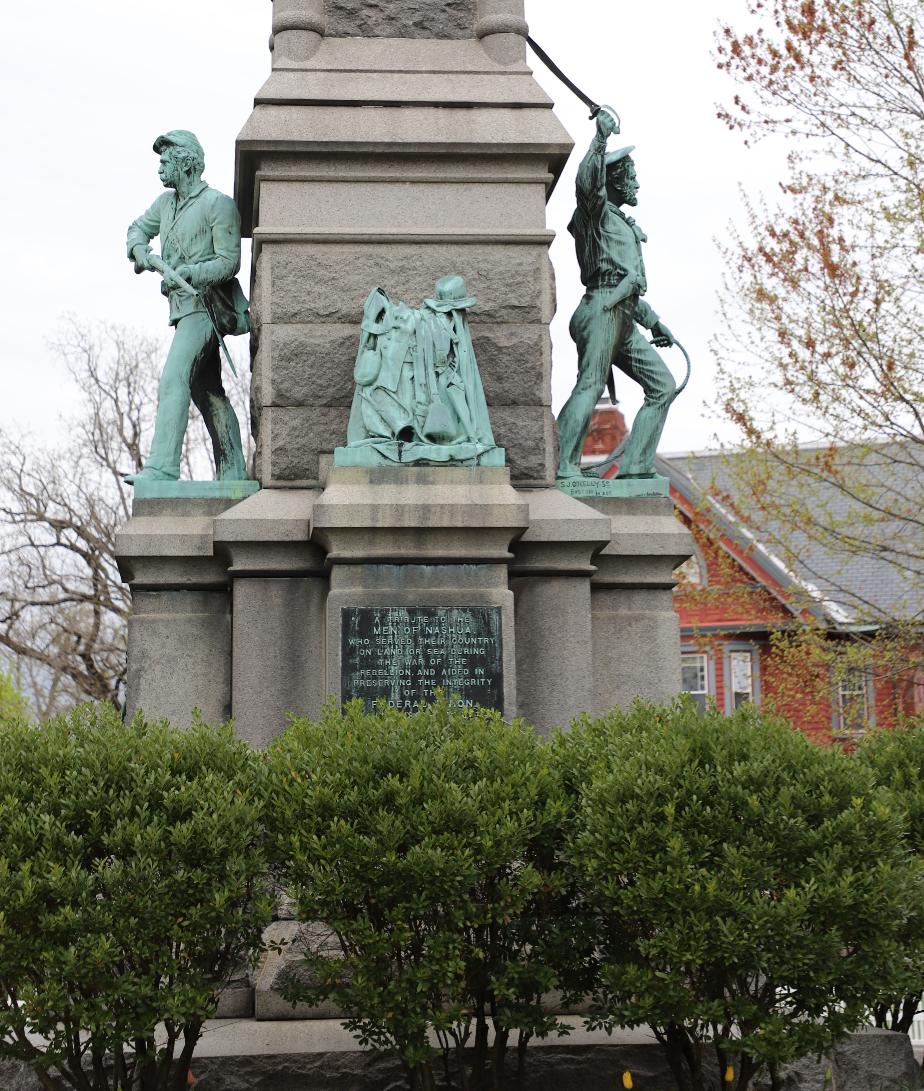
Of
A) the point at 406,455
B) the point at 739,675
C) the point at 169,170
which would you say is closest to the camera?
the point at 406,455

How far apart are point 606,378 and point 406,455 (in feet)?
6.69

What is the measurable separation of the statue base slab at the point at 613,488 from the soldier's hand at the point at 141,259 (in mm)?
3058

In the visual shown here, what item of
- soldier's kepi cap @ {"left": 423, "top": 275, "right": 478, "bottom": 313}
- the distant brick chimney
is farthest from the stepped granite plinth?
the distant brick chimney

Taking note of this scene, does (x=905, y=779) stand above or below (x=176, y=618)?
below

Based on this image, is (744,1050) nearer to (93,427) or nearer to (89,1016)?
(89,1016)

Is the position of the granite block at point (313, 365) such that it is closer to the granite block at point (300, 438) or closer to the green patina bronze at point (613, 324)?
the granite block at point (300, 438)

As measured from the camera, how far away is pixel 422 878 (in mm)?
6211

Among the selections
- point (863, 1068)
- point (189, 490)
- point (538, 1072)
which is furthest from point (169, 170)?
point (863, 1068)

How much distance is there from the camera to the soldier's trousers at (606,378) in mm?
10594

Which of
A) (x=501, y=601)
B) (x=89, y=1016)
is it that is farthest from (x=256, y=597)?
(x=89, y=1016)

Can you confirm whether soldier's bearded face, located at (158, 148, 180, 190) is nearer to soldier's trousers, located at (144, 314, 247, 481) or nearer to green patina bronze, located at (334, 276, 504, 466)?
soldier's trousers, located at (144, 314, 247, 481)

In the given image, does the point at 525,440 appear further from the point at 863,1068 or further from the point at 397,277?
the point at 863,1068

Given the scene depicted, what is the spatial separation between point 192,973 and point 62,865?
0.68 m

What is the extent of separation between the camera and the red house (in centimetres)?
2170
